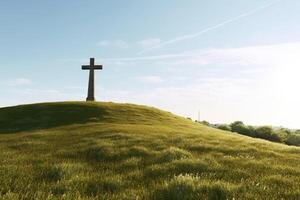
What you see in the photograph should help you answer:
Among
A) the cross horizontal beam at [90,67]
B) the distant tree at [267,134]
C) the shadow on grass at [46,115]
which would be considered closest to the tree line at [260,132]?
the distant tree at [267,134]

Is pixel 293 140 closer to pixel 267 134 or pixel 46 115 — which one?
pixel 267 134

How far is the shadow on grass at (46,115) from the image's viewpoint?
168 ft

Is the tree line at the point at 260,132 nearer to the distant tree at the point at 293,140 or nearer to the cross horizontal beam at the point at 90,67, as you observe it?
the distant tree at the point at 293,140

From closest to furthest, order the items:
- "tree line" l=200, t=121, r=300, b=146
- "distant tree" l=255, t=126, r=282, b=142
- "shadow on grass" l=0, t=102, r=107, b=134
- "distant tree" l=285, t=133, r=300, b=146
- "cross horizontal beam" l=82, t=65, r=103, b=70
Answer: "shadow on grass" l=0, t=102, r=107, b=134, "cross horizontal beam" l=82, t=65, r=103, b=70, "distant tree" l=255, t=126, r=282, b=142, "tree line" l=200, t=121, r=300, b=146, "distant tree" l=285, t=133, r=300, b=146

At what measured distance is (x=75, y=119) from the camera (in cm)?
5509

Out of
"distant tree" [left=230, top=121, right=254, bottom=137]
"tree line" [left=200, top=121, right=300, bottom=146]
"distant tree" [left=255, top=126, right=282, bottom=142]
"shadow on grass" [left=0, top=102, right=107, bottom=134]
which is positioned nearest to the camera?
"shadow on grass" [left=0, top=102, right=107, bottom=134]

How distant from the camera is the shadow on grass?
2017 inches

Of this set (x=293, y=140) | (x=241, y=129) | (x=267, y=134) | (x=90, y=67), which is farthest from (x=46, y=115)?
(x=293, y=140)

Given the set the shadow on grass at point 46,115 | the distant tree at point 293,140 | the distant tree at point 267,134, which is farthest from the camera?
the distant tree at point 293,140

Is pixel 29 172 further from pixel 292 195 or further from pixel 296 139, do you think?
pixel 296 139

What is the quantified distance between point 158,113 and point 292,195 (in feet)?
197

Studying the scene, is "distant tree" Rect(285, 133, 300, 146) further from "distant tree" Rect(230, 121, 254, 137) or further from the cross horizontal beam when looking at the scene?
the cross horizontal beam

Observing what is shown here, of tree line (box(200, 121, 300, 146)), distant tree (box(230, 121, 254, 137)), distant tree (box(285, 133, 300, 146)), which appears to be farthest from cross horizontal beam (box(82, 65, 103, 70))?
distant tree (box(285, 133, 300, 146))

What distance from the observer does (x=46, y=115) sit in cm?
5916
